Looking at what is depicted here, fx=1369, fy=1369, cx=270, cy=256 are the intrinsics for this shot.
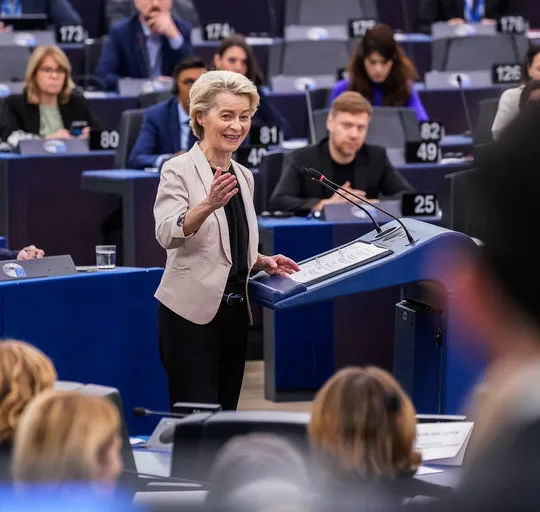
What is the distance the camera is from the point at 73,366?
3830mm

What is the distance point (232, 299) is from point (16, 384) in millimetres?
1375

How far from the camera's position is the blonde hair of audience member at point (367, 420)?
1725 mm

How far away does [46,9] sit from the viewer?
10172 millimetres

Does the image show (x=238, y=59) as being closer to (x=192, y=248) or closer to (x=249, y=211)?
(x=249, y=211)

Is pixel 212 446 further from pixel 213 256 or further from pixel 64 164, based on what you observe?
pixel 64 164

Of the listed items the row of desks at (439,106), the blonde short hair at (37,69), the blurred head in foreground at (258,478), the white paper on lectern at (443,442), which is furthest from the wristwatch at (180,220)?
the row of desks at (439,106)

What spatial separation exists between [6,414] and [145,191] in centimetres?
423

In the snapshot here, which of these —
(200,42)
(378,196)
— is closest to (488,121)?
(378,196)

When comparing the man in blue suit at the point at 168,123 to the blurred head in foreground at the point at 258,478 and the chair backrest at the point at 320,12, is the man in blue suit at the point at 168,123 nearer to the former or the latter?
the chair backrest at the point at 320,12

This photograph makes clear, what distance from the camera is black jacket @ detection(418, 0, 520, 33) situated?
10906 millimetres

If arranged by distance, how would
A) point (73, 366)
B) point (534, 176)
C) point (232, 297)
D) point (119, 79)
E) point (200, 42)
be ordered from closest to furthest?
1. point (534, 176)
2. point (232, 297)
3. point (73, 366)
4. point (119, 79)
5. point (200, 42)

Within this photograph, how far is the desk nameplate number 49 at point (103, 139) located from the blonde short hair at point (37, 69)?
605 millimetres

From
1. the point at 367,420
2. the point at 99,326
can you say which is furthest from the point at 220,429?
the point at 99,326

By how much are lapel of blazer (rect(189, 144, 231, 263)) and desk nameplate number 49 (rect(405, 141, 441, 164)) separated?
3264 millimetres
